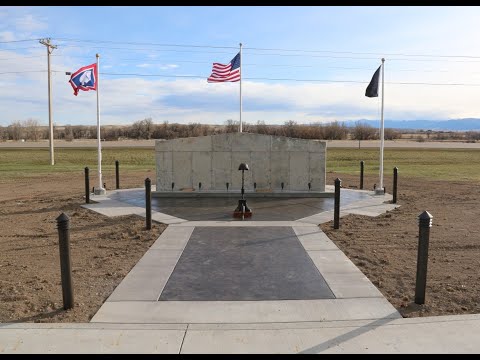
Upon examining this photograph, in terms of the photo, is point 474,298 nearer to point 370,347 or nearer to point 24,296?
point 370,347

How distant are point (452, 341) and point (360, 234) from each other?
5.17 metres

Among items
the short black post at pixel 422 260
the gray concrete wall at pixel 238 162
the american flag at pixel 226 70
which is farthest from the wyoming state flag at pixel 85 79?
the short black post at pixel 422 260

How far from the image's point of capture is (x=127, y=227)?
9.95 metres

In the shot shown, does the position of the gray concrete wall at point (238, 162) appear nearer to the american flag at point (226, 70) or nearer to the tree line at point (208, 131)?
the american flag at point (226, 70)

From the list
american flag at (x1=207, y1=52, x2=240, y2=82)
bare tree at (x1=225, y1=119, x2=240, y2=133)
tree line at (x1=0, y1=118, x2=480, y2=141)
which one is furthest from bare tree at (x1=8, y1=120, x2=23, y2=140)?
american flag at (x1=207, y1=52, x2=240, y2=82)

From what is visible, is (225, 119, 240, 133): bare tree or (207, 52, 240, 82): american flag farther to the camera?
(225, 119, 240, 133): bare tree

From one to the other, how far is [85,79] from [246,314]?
1247cm

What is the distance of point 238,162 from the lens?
15094mm

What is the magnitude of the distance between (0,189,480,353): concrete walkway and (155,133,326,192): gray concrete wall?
22.5 ft

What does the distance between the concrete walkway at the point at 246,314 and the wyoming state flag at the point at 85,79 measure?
8.95 metres

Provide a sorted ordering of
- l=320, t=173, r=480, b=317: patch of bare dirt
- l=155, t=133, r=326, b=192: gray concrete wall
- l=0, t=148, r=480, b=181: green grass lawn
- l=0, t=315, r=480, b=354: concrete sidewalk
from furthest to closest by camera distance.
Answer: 1. l=0, t=148, r=480, b=181: green grass lawn
2. l=155, t=133, r=326, b=192: gray concrete wall
3. l=320, t=173, r=480, b=317: patch of bare dirt
4. l=0, t=315, r=480, b=354: concrete sidewalk

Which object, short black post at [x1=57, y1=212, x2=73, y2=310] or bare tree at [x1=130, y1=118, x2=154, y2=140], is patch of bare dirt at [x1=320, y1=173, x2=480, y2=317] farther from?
bare tree at [x1=130, y1=118, x2=154, y2=140]

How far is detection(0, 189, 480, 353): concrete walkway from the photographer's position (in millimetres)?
4195

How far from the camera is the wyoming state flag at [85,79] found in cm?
1502
